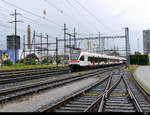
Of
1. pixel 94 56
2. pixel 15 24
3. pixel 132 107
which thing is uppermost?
pixel 15 24

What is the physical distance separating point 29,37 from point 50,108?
9357 centimetres

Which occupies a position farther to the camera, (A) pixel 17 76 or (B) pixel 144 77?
(B) pixel 144 77

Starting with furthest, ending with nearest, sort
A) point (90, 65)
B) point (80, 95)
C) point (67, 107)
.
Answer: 1. point (90, 65)
2. point (80, 95)
3. point (67, 107)

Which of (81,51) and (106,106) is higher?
(81,51)

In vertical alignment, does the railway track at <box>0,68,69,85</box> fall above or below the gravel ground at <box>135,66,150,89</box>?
above

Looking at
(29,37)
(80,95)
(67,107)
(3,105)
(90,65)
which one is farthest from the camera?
(29,37)

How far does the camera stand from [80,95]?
539 inches

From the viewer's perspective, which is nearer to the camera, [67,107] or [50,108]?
[50,108]

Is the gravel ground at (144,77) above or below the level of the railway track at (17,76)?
below

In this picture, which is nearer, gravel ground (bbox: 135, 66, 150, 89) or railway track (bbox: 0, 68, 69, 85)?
gravel ground (bbox: 135, 66, 150, 89)

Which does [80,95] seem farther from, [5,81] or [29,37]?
[29,37]

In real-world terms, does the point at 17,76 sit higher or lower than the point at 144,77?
higher

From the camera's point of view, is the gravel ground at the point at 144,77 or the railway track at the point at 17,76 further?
the railway track at the point at 17,76

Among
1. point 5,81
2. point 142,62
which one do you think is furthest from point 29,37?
point 5,81
